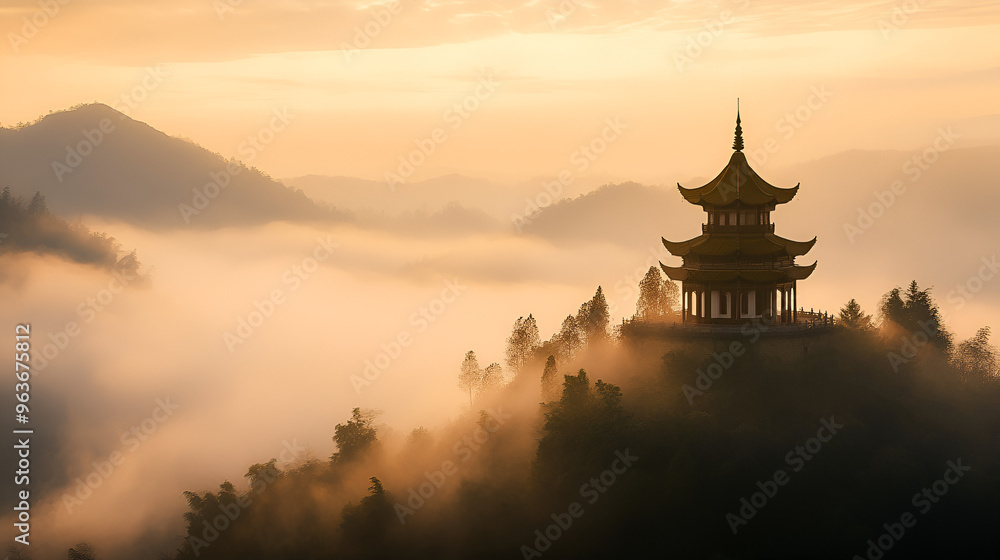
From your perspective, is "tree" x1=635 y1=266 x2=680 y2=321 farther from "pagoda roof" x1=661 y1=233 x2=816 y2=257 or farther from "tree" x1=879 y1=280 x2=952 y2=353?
"tree" x1=879 y1=280 x2=952 y2=353

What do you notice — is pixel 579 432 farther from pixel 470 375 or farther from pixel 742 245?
pixel 470 375

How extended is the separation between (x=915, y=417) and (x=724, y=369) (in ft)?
45.0

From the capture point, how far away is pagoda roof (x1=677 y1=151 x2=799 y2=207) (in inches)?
2677

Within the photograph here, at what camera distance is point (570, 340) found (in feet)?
250

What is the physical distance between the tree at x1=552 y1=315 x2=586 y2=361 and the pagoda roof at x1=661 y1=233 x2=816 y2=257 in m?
11.9

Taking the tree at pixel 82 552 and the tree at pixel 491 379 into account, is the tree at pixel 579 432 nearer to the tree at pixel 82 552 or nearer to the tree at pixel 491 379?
the tree at pixel 491 379

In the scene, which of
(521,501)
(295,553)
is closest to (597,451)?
(521,501)

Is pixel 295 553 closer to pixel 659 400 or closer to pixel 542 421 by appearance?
pixel 542 421

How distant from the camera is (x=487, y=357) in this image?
198000mm
